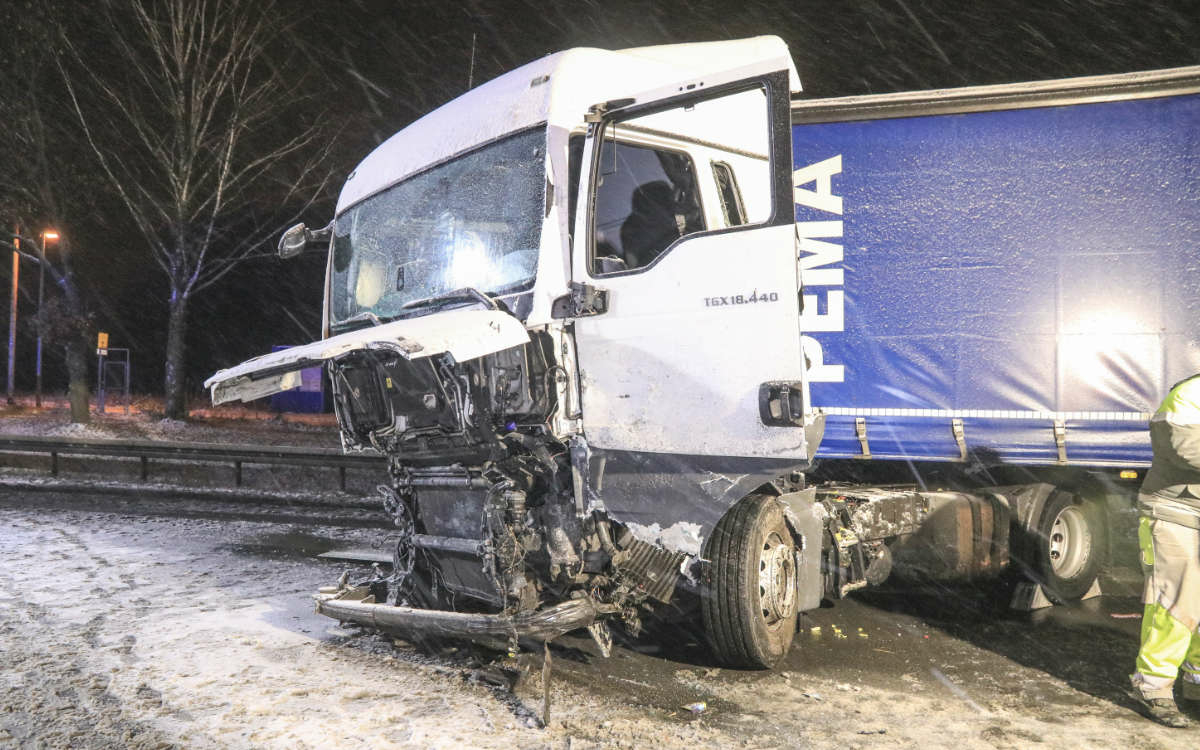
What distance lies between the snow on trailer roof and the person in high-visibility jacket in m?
2.38

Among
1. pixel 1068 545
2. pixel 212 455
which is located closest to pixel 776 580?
pixel 1068 545

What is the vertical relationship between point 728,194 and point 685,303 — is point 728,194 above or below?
above

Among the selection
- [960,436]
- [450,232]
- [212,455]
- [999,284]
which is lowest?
[212,455]

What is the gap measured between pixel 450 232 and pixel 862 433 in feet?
9.97

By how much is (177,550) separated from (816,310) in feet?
19.6

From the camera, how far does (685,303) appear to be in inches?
158

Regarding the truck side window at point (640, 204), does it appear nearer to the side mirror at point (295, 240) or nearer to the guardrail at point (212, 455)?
the side mirror at point (295, 240)

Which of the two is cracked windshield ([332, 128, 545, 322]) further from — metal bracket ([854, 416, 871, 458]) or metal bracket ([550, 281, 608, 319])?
metal bracket ([854, 416, 871, 458])

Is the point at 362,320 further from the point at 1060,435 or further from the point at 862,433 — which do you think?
the point at 1060,435

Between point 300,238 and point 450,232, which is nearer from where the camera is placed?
point 450,232

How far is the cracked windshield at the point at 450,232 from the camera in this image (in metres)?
4.33

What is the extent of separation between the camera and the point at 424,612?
4.47 metres

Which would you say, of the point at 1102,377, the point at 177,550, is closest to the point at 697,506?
the point at 1102,377

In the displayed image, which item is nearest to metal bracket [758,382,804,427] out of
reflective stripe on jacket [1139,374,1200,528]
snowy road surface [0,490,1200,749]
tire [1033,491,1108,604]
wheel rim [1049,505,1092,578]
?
snowy road surface [0,490,1200,749]
